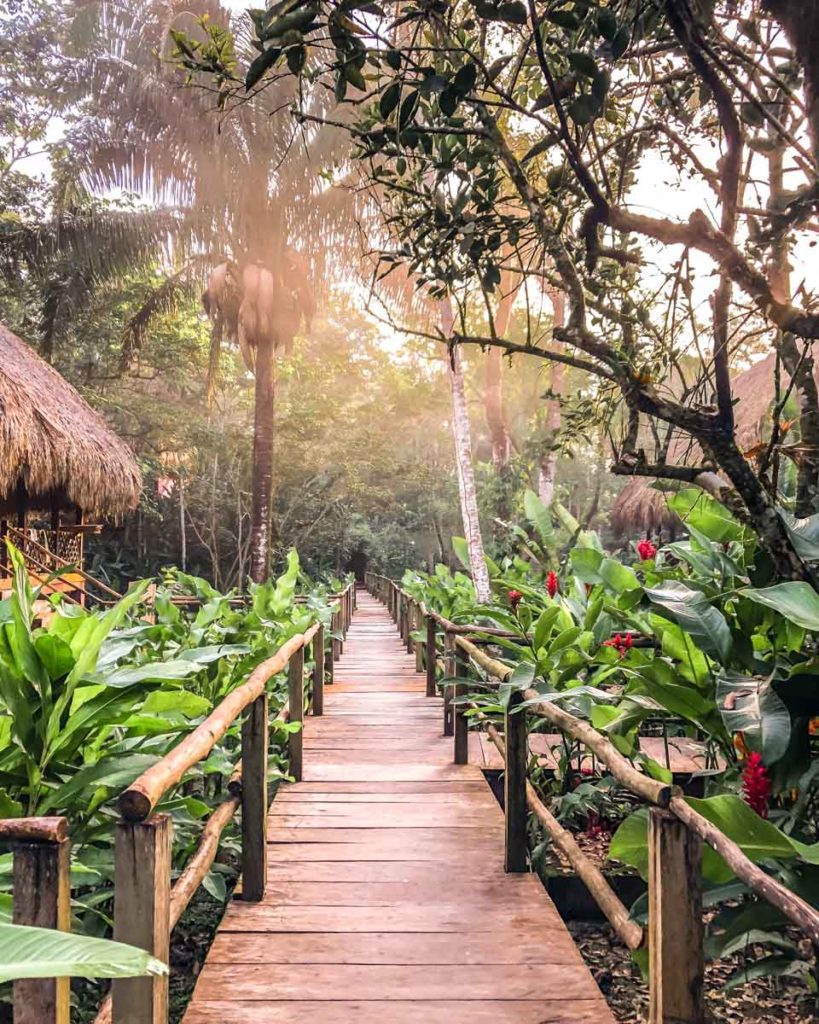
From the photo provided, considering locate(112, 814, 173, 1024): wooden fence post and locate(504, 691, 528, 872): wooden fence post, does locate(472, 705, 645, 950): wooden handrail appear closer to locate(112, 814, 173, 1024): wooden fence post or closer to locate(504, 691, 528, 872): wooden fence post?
locate(504, 691, 528, 872): wooden fence post

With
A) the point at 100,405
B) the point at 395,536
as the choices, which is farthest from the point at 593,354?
the point at 395,536

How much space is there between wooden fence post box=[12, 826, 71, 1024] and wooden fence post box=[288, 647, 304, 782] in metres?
2.73

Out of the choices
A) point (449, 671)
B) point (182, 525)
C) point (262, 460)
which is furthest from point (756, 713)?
point (182, 525)

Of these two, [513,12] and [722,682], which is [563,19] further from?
[722,682]

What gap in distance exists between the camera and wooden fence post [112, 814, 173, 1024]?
4.53 ft

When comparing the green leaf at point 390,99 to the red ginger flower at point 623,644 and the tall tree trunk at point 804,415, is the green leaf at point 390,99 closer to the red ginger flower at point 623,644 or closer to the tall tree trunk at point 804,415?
the tall tree trunk at point 804,415

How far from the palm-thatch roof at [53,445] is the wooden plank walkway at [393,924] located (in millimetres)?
5413

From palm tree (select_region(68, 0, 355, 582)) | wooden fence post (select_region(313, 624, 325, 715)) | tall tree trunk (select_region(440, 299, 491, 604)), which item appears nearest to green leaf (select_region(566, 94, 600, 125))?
wooden fence post (select_region(313, 624, 325, 715))

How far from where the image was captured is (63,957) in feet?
2.82

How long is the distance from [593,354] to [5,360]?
799 centimetres

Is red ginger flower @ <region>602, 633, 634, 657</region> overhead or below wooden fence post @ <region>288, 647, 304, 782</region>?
overhead

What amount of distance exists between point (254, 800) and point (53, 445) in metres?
6.90

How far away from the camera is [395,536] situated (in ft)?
79.9

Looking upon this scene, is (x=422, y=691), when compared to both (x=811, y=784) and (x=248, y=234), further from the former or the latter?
(x=248, y=234)
